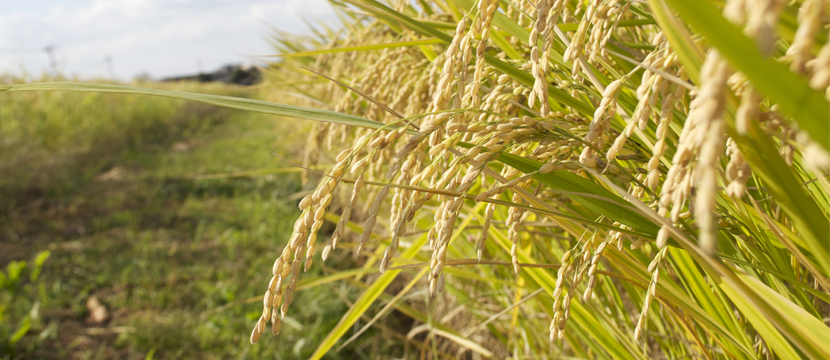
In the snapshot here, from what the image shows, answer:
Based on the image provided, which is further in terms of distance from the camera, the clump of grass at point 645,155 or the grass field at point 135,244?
the grass field at point 135,244

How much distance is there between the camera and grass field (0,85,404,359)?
2691 millimetres

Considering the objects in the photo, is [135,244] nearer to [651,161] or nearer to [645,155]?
[645,155]

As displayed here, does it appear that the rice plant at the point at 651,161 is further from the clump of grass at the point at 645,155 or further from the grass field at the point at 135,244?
the grass field at the point at 135,244

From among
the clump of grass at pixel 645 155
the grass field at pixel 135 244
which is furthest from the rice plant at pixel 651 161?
the grass field at pixel 135 244

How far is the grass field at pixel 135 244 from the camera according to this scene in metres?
2.69

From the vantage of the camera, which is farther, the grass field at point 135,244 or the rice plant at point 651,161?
the grass field at point 135,244

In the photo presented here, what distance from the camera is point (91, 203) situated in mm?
5164

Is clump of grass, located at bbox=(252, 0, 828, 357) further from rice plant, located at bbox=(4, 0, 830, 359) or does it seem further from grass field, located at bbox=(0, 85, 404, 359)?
grass field, located at bbox=(0, 85, 404, 359)

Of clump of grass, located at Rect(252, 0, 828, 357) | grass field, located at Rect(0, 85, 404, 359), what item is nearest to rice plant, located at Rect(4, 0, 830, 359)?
clump of grass, located at Rect(252, 0, 828, 357)

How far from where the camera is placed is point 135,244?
4.00 metres

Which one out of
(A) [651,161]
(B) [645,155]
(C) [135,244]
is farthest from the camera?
(C) [135,244]

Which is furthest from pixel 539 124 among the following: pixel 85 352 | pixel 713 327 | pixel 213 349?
pixel 85 352

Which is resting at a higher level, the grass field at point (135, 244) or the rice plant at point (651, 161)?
the rice plant at point (651, 161)

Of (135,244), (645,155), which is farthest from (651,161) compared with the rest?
(135,244)
